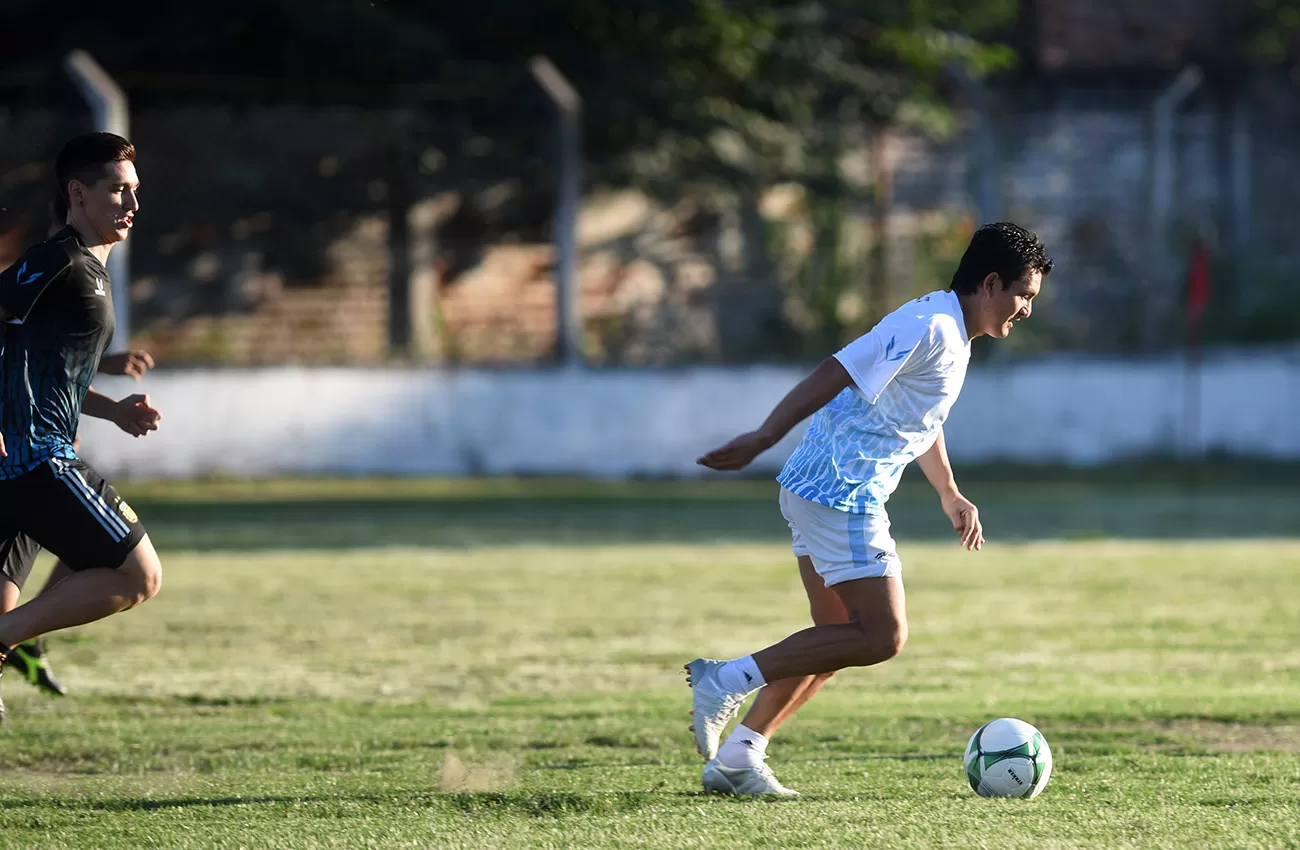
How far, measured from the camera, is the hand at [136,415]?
609 centimetres

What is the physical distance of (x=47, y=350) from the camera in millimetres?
5645

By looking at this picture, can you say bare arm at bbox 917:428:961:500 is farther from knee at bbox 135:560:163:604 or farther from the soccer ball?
knee at bbox 135:560:163:604

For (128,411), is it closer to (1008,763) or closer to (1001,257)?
(1001,257)

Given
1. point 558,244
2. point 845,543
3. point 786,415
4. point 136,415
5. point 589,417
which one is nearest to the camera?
point 786,415

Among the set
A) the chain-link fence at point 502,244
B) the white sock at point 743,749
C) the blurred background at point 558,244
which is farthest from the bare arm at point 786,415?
the chain-link fence at point 502,244

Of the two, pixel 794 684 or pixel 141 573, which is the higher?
pixel 141 573

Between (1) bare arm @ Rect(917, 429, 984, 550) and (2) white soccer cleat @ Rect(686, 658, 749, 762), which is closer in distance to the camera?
(2) white soccer cleat @ Rect(686, 658, 749, 762)

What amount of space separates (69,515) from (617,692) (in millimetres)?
2869

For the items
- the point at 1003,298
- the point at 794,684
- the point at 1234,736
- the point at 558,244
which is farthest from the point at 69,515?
the point at 558,244

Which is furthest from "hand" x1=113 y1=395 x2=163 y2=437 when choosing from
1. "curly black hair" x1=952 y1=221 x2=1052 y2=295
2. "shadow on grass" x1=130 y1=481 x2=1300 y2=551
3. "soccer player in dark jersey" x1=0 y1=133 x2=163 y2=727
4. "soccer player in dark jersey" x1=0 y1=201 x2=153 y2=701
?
"shadow on grass" x1=130 y1=481 x2=1300 y2=551

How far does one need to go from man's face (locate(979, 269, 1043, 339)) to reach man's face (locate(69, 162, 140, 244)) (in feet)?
8.49

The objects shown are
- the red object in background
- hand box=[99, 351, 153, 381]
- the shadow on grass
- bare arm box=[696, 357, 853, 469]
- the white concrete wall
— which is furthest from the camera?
the red object in background

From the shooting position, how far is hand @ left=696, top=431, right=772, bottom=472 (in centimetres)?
521

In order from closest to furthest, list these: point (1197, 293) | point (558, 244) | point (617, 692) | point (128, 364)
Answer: point (128, 364) → point (617, 692) → point (558, 244) → point (1197, 293)
